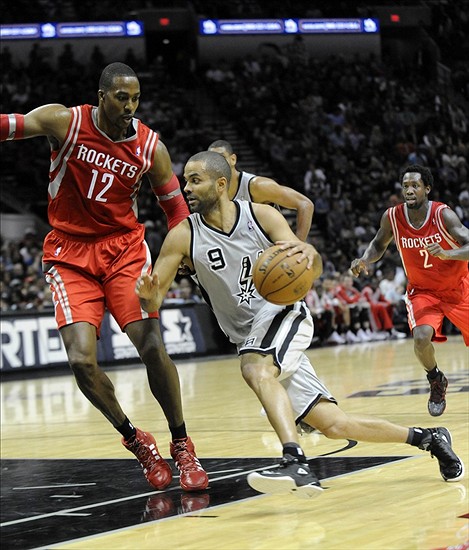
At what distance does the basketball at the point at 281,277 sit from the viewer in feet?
15.5

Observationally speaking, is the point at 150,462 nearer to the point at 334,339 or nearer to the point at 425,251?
the point at 425,251

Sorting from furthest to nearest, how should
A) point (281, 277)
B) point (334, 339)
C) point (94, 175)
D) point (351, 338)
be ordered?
1. point (351, 338)
2. point (334, 339)
3. point (94, 175)
4. point (281, 277)

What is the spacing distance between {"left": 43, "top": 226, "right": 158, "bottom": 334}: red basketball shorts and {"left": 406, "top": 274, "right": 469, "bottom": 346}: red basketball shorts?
3.09m

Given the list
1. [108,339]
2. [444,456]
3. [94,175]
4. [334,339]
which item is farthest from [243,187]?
[334,339]

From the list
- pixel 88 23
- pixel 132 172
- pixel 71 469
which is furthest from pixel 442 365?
pixel 88 23

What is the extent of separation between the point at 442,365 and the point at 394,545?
A: 9.27 m

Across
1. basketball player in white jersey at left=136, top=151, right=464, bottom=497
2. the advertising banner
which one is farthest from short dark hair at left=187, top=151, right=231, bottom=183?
the advertising banner

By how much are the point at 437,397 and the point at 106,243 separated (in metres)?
3.40

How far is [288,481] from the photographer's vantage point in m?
4.43

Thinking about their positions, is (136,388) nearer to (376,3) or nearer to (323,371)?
(323,371)

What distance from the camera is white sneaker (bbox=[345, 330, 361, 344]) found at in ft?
64.6

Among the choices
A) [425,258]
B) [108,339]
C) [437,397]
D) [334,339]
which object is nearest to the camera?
[437,397]

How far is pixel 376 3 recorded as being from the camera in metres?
29.4

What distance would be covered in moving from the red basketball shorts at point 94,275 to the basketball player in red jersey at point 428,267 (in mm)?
2713
